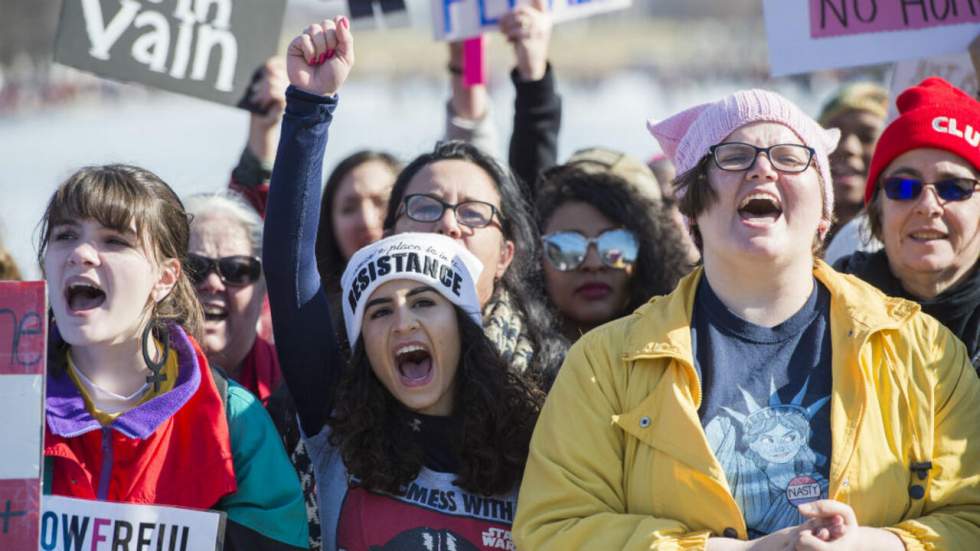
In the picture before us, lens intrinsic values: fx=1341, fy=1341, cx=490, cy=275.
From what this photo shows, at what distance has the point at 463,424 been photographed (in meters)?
3.37

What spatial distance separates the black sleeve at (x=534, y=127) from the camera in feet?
15.8

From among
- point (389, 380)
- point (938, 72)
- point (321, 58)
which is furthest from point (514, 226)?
point (938, 72)

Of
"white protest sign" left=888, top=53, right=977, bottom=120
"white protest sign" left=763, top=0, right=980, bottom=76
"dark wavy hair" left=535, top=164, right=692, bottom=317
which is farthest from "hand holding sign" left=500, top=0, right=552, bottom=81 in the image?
"white protest sign" left=888, top=53, right=977, bottom=120

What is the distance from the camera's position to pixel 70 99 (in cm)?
1370

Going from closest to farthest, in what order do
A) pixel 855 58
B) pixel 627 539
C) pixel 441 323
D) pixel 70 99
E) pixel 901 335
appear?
pixel 627 539
pixel 901 335
pixel 441 323
pixel 855 58
pixel 70 99

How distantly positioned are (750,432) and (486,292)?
1223 millimetres

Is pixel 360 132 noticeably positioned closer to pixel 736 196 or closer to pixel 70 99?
pixel 70 99

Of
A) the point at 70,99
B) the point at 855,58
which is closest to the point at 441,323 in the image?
the point at 855,58

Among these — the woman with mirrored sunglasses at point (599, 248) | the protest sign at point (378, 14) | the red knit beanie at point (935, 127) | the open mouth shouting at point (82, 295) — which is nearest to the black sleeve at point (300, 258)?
the open mouth shouting at point (82, 295)

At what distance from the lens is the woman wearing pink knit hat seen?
9.11ft

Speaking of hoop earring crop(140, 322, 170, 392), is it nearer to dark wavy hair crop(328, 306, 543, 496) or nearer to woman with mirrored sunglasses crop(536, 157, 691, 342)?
dark wavy hair crop(328, 306, 543, 496)

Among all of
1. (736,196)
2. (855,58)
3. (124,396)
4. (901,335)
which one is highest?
(855,58)

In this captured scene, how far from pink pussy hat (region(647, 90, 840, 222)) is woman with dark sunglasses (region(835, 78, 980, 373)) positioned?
0.50m

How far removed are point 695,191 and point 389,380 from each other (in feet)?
3.00
